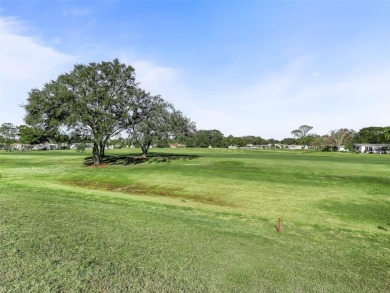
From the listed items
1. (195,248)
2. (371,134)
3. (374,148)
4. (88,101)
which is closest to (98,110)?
(88,101)

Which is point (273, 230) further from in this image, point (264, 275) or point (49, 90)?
point (49, 90)

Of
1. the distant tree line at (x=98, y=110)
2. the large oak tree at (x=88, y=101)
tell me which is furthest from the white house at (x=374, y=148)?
the large oak tree at (x=88, y=101)

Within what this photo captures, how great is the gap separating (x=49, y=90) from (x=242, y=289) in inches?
1640

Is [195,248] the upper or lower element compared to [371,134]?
lower

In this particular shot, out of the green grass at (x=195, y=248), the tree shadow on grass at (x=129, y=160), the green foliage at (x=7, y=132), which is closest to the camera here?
the green grass at (x=195, y=248)

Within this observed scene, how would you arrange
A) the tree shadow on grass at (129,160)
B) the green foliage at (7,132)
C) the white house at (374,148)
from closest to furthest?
the tree shadow on grass at (129,160), the white house at (374,148), the green foliage at (7,132)

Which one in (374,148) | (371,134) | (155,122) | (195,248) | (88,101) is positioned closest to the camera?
(195,248)

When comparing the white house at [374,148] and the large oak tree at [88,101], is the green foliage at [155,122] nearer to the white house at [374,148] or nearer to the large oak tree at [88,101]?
the large oak tree at [88,101]

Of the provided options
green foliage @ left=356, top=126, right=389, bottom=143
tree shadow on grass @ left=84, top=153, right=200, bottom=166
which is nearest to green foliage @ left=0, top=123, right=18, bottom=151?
tree shadow on grass @ left=84, top=153, right=200, bottom=166

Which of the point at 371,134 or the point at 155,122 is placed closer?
the point at 155,122

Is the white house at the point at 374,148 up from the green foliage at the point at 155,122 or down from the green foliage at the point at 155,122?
down

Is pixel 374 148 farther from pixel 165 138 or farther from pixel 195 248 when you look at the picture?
pixel 195 248

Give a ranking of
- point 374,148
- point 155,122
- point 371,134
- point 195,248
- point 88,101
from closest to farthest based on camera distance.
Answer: point 195,248
point 88,101
point 155,122
point 374,148
point 371,134

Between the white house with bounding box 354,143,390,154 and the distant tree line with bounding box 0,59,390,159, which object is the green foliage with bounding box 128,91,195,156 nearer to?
the distant tree line with bounding box 0,59,390,159
